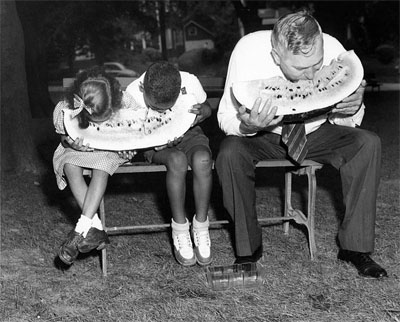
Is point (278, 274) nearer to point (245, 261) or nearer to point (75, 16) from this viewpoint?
point (245, 261)

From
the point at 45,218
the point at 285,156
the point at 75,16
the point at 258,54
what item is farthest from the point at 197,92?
the point at 75,16

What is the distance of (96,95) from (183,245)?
1.12 metres

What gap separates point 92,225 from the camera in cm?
365

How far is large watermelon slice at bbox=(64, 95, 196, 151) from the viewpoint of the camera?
3.71 meters

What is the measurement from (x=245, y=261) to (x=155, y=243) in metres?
0.91

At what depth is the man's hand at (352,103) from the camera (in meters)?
3.82

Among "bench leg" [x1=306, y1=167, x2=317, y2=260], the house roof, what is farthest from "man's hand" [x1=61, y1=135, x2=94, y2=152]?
the house roof

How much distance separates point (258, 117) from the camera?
3.57m

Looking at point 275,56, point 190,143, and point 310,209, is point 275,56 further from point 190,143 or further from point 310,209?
point 310,209

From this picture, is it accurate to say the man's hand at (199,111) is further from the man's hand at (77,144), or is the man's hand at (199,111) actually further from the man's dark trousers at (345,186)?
the man's hand at (77,144)

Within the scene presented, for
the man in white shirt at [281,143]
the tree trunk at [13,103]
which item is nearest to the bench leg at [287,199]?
the man in white shirt at [281,143]

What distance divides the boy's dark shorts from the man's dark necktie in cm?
51

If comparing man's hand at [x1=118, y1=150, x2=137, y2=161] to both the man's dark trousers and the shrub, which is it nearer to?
the man's dark trousers

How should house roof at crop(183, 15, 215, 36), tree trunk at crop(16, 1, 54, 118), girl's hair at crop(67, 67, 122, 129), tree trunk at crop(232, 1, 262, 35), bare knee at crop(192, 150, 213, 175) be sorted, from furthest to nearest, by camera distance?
house roof at crop(183, 15, 215, 36) → tree trunk at crop(232, 1, 262, 35) → tree trunk at crop(16, 1, 54, 118) → bare knee at crop(192, 150, 213, 175) → girl's hair at crop(67, 67, 122, 129)
